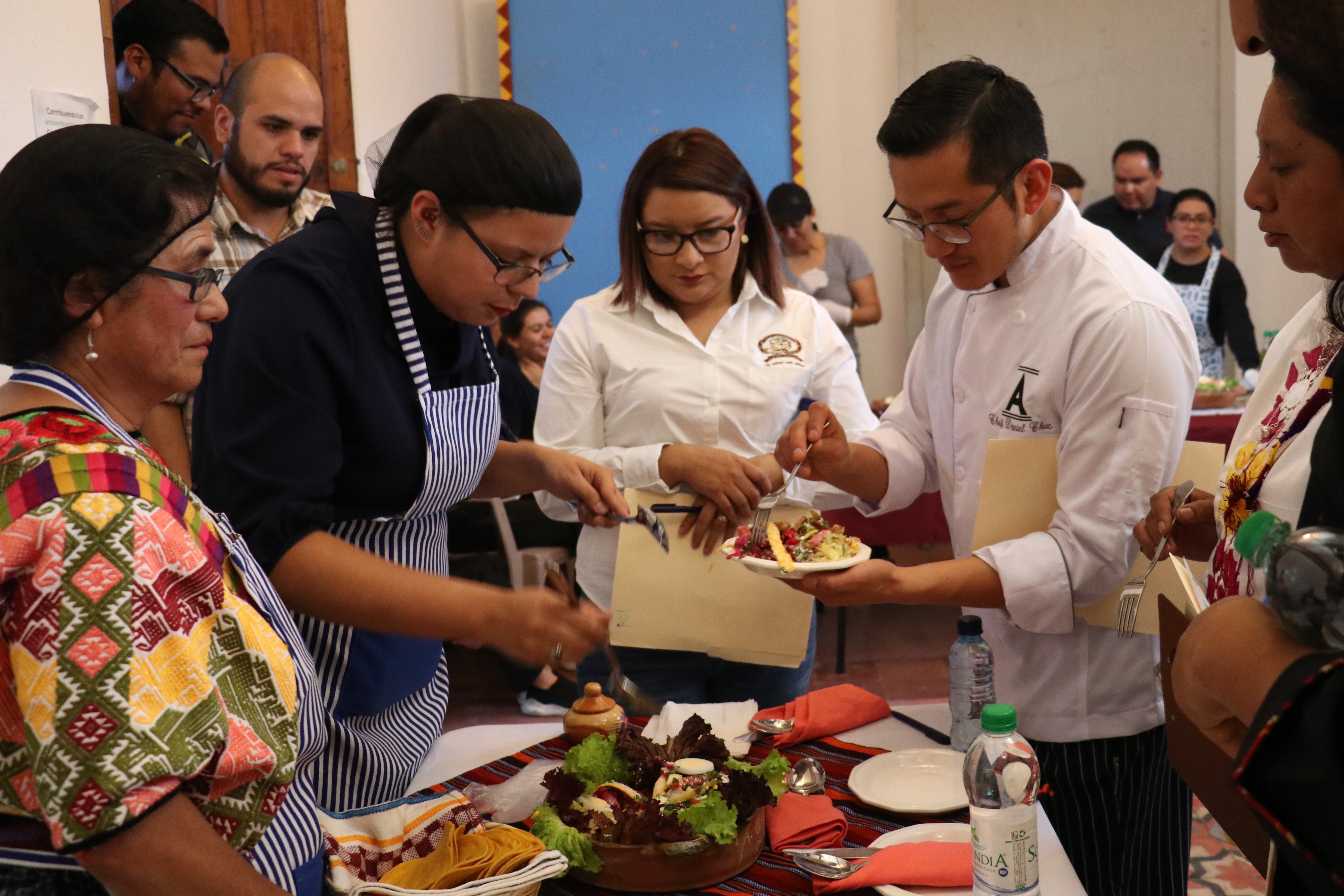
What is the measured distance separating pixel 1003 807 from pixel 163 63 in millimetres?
3068

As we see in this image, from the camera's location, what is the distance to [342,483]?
150 centimetres

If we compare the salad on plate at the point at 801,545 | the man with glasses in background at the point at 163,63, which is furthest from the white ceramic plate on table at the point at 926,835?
the man with glasses in background at the point at 163,63

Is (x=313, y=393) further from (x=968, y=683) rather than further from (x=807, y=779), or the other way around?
(x=968, y=683)

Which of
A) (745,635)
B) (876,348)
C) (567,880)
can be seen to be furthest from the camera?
(876,348)

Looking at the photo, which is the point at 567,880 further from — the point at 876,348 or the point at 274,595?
the point at 876,348

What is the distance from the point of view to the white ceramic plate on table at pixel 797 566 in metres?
1.77

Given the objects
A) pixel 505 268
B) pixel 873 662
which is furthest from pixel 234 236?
pixel 873 662

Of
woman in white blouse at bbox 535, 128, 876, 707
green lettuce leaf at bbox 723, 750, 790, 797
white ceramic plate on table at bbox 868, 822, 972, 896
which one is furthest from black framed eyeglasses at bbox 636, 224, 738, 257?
white ceramic plate on table at bbox 868, 822, 972, 896

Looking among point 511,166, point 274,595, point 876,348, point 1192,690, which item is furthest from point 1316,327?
point 876,348

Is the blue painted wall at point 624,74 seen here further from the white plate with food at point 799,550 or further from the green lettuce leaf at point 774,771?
the green lettuce leaf at point 774,771

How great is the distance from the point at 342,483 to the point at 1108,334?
1.15 m

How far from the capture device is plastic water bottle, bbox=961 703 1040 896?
1.17 metres

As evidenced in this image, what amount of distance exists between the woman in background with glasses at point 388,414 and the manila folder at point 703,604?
39 cm

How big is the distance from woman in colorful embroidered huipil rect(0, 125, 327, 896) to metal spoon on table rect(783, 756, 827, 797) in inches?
26.1
